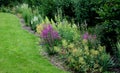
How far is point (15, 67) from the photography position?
7.11 meters

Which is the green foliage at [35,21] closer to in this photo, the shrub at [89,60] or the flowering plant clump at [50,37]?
the flowering plant clump at [50,37]

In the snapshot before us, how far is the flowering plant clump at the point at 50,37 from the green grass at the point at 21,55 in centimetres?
44

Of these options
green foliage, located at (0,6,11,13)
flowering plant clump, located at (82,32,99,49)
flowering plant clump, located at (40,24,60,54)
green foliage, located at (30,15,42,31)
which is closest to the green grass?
flowering plant clump, located at (40,24,60,54)

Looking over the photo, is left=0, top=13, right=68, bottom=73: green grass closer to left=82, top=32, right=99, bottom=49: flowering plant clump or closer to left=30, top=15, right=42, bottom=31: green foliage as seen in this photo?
left=30, top=15, right=42, bottom=31: green foliage

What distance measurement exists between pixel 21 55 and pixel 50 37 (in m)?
1.17

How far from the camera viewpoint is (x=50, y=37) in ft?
26.9

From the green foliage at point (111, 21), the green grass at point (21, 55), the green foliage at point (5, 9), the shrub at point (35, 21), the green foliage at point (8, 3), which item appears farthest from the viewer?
the green foliage at point (8, 3)

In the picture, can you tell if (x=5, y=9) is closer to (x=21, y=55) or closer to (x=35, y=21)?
(x=35, y=21)

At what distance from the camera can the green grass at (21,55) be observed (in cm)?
699

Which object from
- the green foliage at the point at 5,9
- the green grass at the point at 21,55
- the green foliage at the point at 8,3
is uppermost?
the green foliage at the point at 8,3

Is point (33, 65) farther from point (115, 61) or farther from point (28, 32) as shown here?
point (28, 32)

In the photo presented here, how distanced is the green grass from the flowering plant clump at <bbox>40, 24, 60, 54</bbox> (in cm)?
44

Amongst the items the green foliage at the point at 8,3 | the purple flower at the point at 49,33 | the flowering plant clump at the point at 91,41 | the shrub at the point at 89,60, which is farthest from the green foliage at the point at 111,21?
the green foliage at the point at 8,3

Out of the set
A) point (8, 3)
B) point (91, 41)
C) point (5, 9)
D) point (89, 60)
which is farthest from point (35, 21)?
point (8, 3)
